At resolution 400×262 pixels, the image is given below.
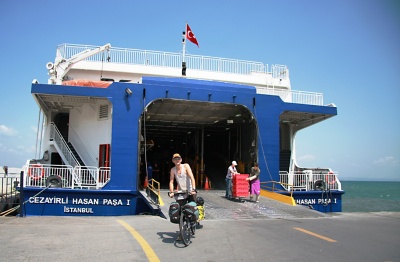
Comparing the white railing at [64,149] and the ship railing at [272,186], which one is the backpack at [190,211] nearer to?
the ship railing at [272,186]

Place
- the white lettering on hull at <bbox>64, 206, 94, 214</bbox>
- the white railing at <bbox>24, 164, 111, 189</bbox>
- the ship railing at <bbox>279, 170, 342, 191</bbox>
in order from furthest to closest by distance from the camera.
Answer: the ship railing at <bbox>279, 170, 342, 191</bbox>
the white railing at <bbox>24, 164, 111, 189</bbox>
the white lettering on hull at <bbox>64, 206, 94, 214</bbox>

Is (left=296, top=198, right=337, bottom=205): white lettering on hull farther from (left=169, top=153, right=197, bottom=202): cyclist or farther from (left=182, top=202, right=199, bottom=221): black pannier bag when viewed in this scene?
(left=182, top=202, right=199, bottom=221): black pannier bag

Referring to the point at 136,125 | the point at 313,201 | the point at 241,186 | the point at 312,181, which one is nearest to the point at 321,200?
the point at 313,201

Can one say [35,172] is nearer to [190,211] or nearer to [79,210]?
[79,210]

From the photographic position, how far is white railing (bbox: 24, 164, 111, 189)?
45.3 feet

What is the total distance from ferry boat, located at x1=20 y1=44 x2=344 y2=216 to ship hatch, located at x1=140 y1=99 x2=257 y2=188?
0.10 meters

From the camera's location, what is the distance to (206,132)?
25.3m

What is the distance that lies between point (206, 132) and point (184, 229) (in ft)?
60.3

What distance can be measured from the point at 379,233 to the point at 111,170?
32.1ft

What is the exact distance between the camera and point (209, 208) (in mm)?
12312

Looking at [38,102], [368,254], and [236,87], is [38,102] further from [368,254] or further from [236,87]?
[368,254]

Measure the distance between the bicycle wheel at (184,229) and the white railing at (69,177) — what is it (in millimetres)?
7602

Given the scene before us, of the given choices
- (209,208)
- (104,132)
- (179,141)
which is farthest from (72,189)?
(179,141)

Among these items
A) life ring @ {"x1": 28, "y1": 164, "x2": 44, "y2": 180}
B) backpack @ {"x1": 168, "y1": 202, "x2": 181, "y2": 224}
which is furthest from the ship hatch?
backpack @ {"x1": 168, "y1": 202, "x2": 181, "y2": 224}
